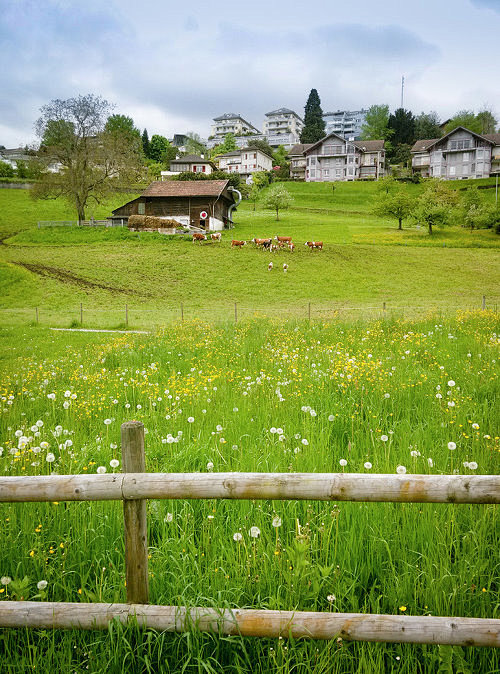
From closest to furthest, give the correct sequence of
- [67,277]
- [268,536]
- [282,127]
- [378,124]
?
[268,536], [67,277], [378,124], [282,127]

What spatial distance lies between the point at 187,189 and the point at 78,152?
48.0 ft

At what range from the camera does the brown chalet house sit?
2352 inches

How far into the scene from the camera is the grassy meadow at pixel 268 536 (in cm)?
304

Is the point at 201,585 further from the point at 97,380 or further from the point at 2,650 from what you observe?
the point at 97,380

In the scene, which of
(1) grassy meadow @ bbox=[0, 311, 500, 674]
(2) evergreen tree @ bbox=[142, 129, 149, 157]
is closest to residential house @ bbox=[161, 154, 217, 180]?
(2) evergreen tree @ bbox=[142, 129, 149, 157]

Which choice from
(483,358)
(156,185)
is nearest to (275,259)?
(156,185)

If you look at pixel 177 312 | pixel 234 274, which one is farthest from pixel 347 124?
pixel 177 312

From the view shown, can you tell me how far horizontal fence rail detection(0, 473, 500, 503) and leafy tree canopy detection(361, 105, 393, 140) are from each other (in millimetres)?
133251

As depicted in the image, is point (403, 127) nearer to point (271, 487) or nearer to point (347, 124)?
point (347, 124)

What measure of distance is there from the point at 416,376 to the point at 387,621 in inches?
249

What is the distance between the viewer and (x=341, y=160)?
10512 cm

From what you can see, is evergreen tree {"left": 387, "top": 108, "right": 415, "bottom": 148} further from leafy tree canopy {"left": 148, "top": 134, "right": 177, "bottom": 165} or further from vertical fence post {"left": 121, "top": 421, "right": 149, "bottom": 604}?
vertical fence post {"left": 121, "top": 421, "right": 149, "bottom": 604}

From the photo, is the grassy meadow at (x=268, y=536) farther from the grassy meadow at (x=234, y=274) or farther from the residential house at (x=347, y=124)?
the residential house at (x=347, y=124)

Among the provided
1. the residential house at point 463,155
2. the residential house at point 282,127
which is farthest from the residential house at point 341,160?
the residential house at point 282,127
